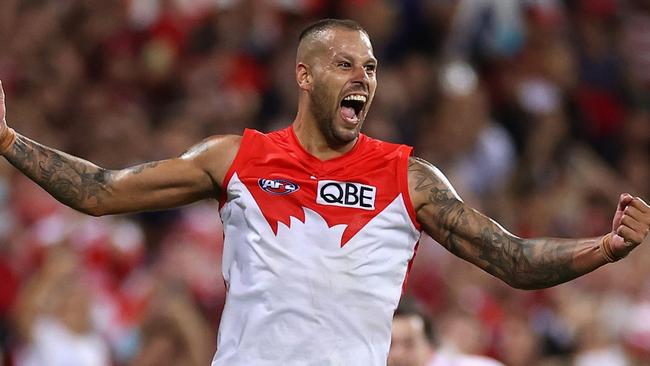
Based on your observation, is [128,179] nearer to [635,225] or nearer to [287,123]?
[635,225]

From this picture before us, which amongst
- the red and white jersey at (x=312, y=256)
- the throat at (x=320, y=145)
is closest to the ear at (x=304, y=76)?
the throat at (x=320, y=145)

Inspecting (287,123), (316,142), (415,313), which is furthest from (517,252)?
(287,123)

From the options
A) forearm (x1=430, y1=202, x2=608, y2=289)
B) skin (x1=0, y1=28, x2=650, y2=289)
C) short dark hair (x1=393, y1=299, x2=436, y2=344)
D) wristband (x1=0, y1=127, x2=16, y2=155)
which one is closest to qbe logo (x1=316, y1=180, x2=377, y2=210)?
skin (x1=0, y1=28, x2=650, y2=289)

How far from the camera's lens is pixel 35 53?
10.7 m

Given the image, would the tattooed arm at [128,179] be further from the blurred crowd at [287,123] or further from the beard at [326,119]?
the blurred crowd at [287,123]

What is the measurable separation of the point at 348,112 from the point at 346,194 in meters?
0.31

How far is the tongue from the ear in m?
0.16

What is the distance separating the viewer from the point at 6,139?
16.5ft

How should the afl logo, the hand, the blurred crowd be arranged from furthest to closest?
the blurred crowd < the afl logo < the hand

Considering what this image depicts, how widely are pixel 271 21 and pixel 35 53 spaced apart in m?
1.88

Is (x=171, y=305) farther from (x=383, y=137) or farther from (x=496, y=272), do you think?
(x=496, y=272)

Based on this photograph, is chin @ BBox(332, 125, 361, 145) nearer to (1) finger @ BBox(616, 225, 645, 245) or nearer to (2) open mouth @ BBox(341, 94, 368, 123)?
(2) open mouth @ BBox(341, 94, 368, 123)

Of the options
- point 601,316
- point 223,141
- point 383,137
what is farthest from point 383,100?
point 223,141

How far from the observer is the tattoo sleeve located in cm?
491
